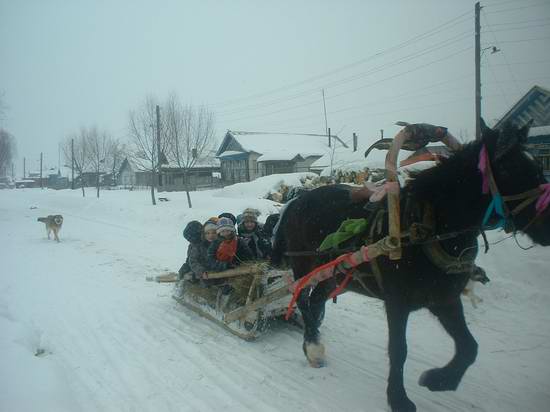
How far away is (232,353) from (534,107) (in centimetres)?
1138

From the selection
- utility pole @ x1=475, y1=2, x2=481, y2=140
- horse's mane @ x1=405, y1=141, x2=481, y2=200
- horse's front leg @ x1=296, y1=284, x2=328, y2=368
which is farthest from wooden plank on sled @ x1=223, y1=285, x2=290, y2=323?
utility pole @ x1=475, y1=2, x2=481, y2=140

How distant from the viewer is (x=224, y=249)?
530cm

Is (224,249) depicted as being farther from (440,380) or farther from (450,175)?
(450,175)

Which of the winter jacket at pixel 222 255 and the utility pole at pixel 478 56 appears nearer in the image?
the winter jacket at pixel 222 255

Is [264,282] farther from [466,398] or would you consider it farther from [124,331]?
[466,398]

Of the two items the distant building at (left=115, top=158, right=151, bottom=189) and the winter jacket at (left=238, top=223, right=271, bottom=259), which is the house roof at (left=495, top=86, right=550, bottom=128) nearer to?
the winter jacket at (left=238, top=223, right=271, bottom=259)

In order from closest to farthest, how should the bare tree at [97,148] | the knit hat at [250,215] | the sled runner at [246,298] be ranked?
the sled runner at [246,298] < the knit hat at [250,215] < the bare tree at [97,148]

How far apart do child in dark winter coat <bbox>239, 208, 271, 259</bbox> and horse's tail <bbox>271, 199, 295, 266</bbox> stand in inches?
25.1

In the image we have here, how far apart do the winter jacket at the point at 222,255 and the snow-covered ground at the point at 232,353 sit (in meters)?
0.82

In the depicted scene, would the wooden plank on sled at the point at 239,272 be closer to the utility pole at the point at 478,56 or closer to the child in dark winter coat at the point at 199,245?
the child in dark winter coat at the point at 199,245

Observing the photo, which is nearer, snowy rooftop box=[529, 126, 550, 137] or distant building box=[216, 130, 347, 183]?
snowy rooftop box=[529, 126, 550, 137]

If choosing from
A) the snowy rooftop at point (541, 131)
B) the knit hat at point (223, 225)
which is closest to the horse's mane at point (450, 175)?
the knit hat at point (223, 225)

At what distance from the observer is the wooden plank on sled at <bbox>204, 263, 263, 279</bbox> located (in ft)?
15.2

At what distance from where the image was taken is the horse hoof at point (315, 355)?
13.1 ft
